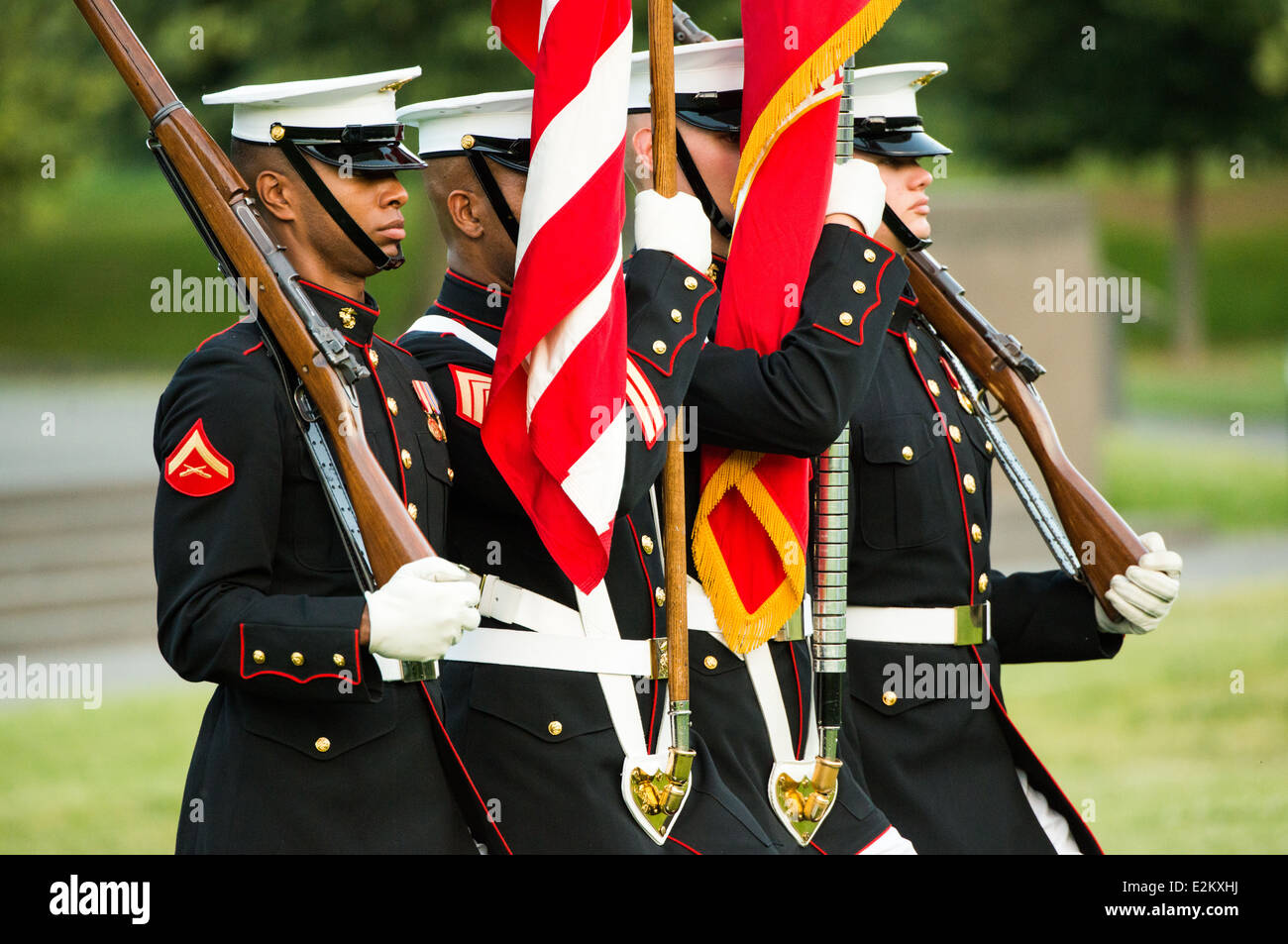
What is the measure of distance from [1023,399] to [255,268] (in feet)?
6.97

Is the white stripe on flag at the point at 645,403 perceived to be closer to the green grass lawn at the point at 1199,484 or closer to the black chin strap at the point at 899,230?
the black chin strap at the point at 899,230

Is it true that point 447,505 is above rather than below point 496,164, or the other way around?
below

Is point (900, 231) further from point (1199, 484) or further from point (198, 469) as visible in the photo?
point (1199, 484)

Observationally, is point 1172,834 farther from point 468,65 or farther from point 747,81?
point 468,65

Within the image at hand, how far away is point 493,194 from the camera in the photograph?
404 centimetres

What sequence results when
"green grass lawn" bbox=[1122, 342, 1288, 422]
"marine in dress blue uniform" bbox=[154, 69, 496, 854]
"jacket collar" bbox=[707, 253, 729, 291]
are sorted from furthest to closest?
"green grass lawn" bbox=[1122, 342, 1288, 422] < "jacket collar" bbox=[707, 253, 729, 291] < "marine in dress blue uniform" bbox=[154, 69, 496, 854]

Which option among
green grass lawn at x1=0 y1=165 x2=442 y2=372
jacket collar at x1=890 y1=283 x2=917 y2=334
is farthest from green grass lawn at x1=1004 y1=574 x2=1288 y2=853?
green grass lawn at x1=0 y1=165 x2=442 y2=372

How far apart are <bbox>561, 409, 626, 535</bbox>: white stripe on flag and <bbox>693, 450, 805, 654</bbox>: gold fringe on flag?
0.48 m

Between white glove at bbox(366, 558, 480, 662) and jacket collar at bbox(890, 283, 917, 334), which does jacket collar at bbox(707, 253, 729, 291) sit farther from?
white glove at bbox(366, 558, 480, 662)

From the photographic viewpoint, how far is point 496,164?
404 centimetres

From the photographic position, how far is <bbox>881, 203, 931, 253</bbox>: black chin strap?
4.51 metres
